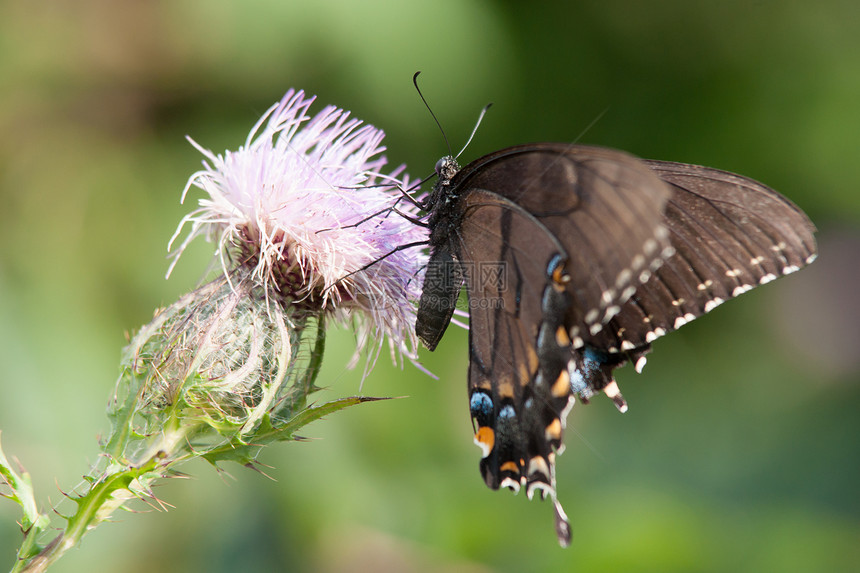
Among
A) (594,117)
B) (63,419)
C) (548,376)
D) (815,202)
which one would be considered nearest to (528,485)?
(548,376)

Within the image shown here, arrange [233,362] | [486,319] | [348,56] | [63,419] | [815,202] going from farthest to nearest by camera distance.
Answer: [815,202] < [348,56] < [63,419] < [486,319] < [233,362]

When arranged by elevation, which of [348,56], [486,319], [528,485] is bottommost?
[528,485]

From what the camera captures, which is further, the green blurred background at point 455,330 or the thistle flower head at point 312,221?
the green blurred background at point 455,330

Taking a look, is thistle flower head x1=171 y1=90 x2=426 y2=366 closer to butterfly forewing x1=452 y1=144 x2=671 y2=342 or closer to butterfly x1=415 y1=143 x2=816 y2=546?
butterfly x1=415 y1=143 x2=816 y2=546

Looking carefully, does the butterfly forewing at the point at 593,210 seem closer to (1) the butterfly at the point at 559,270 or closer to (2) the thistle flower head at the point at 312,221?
(1) the butterfly at the point at 559,270

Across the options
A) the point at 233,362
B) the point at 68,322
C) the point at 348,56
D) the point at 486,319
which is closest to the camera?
the point at 233,362

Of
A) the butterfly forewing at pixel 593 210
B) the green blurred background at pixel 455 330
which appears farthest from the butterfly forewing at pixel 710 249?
the green blurred background at pixel 455 330

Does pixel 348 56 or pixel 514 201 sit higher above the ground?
pixel 348 56

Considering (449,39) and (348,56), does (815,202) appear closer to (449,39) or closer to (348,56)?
(449,39)
